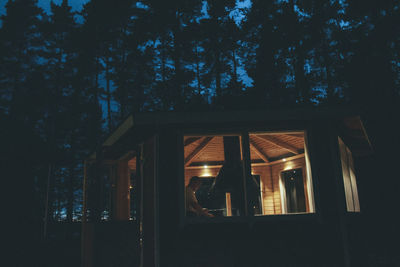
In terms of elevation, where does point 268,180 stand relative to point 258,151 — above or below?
below

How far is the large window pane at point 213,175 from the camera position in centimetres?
671

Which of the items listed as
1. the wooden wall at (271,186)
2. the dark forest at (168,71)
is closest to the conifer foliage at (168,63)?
the dark forest at (168,71)

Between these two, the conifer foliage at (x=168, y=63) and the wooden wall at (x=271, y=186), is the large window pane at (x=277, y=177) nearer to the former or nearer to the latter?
the wooden wall at (x=271, y=186)

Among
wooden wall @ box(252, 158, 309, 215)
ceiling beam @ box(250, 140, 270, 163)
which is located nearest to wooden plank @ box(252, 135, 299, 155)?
ceiling beam @ box(250, 140, 270, 163)

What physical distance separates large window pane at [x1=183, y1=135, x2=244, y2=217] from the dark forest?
561 cm

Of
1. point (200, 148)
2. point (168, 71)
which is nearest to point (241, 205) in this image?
point (200, 148)

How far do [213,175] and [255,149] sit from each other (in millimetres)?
1598

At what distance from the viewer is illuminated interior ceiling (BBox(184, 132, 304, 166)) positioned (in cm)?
745

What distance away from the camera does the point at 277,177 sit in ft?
32.6

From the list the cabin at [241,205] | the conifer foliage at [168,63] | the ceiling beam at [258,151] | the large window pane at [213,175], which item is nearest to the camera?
the cabin at [241,205]

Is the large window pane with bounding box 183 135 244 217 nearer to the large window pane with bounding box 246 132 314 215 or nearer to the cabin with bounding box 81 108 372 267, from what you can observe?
the cabin with bounding box 81 108 372 267

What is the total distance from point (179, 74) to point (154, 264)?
39.7 feet

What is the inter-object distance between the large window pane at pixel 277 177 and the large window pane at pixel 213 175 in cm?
66

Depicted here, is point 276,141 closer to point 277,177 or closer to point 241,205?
point 277,177
